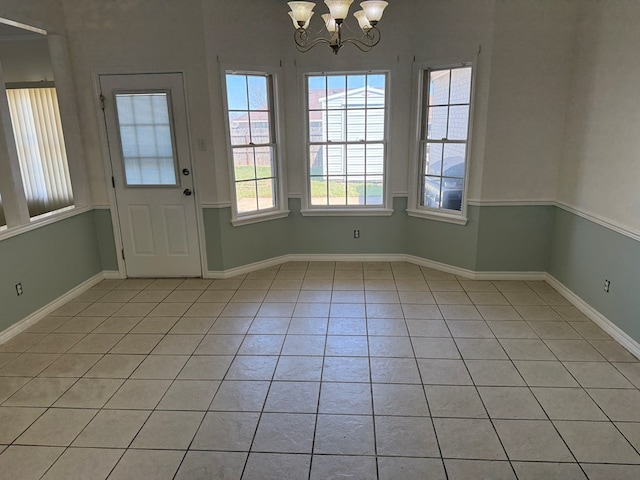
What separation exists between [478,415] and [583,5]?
3.31 metres

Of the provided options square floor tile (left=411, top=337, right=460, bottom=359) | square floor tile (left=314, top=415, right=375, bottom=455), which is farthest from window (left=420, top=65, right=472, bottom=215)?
Answer: square floor tile (left=314, top=415, right=375, bottom=455)

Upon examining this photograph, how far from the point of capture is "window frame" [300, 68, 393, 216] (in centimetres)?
444

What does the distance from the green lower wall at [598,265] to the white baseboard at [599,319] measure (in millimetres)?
32

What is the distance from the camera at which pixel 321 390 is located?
254 centimetres

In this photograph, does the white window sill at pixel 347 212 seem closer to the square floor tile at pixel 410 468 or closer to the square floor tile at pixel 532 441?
the square floor tile at pixel 532 441

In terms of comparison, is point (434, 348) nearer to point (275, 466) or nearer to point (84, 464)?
point (275, 466)

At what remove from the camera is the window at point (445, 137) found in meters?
4.12

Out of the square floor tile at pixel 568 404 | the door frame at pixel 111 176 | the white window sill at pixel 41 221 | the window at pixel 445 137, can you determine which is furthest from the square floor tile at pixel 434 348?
the white window sill at pixel 41 221

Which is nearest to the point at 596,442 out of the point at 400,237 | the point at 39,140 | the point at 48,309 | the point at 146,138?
the point at 400,237

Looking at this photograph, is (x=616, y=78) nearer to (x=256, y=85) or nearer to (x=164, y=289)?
(x=256, y=85)

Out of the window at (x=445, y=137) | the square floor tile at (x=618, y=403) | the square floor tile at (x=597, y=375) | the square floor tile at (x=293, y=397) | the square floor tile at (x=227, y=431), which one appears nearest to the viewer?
the square floor tile at (x=227, y=431)

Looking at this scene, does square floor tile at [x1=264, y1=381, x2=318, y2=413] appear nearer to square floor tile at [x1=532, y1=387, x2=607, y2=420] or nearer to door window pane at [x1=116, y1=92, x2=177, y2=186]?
square floor tile at [x1=532, y1=387, x2=607, y2=420]

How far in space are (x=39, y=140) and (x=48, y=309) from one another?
2234mm

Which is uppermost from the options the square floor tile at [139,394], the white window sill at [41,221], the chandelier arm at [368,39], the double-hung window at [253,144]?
the chandelier arm at [368,39]
